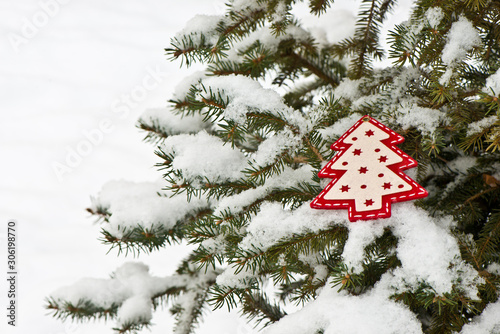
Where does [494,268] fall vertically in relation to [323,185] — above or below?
below

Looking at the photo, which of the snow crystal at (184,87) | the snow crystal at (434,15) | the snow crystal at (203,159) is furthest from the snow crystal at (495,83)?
the snow crystal at (184,87)

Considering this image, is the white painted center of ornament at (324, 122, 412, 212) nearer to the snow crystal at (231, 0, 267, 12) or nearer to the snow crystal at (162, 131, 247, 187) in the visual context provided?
the snow crystal at (162, 131, 247, 187)

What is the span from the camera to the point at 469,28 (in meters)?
0.64

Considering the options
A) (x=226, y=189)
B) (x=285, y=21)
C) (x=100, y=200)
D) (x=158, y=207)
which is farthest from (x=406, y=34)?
(x=100, y=200)


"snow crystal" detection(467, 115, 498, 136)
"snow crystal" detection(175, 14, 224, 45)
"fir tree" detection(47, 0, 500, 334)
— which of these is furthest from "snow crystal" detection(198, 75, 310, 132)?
"snow crystal" detection(467, 115, 498, 136)

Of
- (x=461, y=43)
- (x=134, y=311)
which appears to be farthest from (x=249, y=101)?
(x=134, y=311)

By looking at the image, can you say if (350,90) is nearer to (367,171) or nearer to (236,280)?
(367,171)

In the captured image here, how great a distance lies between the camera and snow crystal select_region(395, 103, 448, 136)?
65 centimetres

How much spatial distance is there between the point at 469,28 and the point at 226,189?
0.41 metres

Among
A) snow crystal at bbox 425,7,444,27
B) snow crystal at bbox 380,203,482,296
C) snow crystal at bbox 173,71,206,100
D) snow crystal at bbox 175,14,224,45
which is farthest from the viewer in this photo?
snow crystal at bbox 173,71,206,100

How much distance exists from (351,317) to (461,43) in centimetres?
39

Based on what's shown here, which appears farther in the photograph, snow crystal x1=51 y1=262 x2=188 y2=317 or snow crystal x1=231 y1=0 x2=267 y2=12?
snow crystal x1=51 y1=262 x2=188 y2=317

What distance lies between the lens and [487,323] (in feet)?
1.90

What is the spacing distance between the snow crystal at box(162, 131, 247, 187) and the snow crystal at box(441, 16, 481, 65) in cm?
33
